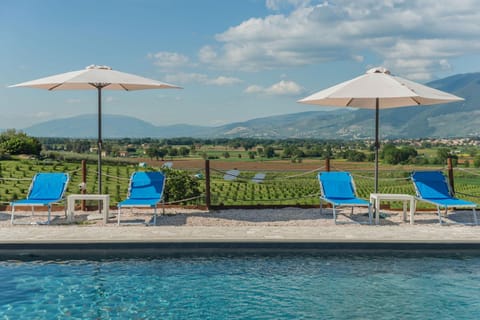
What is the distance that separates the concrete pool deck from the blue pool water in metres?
0.16

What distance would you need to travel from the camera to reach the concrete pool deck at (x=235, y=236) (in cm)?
600

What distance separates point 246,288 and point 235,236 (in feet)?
4.71

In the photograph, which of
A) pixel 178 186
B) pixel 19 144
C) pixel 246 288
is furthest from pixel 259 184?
pixel 246 288

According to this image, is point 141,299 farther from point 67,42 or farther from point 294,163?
point 294,163

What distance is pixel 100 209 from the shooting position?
8539 millimetres

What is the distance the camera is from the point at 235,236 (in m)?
6.42

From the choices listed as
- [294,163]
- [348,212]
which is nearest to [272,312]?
[348,212]

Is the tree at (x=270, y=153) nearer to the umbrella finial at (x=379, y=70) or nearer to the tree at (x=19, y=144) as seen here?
the tree at (x=19, y=144)

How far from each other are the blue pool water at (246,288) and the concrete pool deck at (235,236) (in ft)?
0.54

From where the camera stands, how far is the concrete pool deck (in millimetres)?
6004

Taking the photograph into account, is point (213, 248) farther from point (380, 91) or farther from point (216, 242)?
point (380, 91)

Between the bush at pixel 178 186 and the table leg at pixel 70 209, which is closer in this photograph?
the table leg at pixel 70 209

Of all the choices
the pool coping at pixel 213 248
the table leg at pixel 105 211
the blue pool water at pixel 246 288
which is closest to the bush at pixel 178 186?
the table leg at pixel 105 211

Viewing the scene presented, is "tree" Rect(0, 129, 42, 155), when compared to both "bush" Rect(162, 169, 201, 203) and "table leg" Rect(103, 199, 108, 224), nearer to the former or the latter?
"bush" Rect(162, 169, 201, 203)
